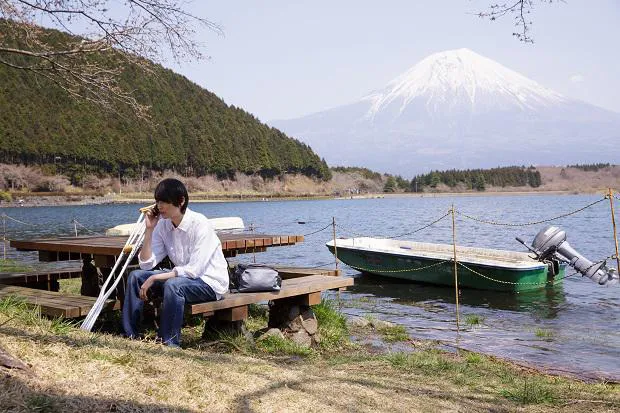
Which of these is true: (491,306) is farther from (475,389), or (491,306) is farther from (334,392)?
(334,392)

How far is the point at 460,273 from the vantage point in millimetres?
15953

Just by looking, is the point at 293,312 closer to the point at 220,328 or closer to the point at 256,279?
the point at 220,328

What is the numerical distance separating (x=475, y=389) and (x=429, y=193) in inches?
6301

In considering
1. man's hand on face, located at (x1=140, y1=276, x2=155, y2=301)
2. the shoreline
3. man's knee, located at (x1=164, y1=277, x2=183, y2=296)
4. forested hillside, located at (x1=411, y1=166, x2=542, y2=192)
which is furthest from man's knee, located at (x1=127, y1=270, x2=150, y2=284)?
forested hillside, located at (x1=411, y1=166, x2=542, y2=192)

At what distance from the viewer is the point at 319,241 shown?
3406 cm

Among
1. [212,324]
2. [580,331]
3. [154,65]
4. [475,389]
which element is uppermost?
[154,65]

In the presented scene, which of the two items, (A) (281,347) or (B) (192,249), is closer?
(B) (192,249)

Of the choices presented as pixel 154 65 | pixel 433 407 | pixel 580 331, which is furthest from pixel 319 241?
pixel 433 407

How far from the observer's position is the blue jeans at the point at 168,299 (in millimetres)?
5555

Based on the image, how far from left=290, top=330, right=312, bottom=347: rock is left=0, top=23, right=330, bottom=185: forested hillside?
89273 mm

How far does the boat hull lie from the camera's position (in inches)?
600

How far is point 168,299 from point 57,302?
1262mm

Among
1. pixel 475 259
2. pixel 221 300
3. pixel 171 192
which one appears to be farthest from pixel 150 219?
→ pixel 475 259

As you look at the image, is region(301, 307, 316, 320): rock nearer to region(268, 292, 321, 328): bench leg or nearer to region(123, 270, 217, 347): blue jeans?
region(268, 292, 321, 328): bench leg
